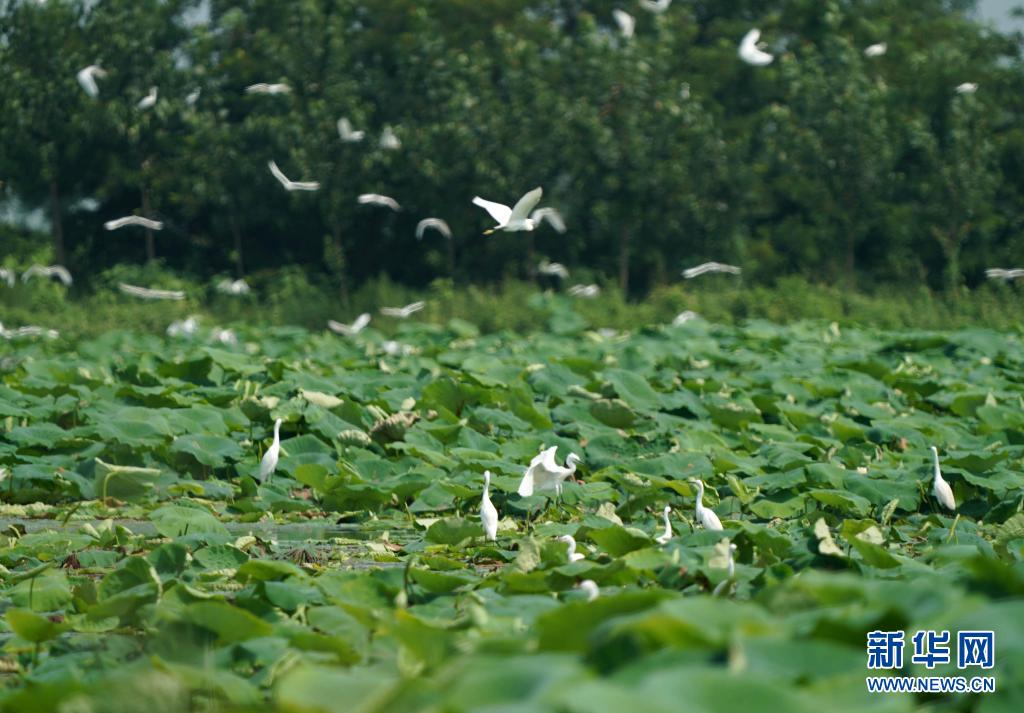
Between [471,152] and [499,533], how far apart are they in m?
19.4

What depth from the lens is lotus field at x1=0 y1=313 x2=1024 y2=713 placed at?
219 centimetres

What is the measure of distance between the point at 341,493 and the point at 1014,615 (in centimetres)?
368

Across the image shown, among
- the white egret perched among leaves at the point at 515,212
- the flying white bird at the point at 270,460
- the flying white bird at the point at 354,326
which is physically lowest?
the flying white bird at the point at 354,326

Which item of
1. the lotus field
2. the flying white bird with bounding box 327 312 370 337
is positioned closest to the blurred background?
the flying white bird with bounding box 327 312 370 337

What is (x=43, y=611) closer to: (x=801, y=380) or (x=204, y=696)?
(x=204, y=696)

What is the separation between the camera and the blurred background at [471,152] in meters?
24.1

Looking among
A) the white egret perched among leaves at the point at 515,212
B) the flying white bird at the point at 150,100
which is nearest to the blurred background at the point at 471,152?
the flying white bird at the point at 150,100

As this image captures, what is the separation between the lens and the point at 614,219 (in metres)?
25.2

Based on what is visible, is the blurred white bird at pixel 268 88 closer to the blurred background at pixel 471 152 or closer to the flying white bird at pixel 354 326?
the blurred background at pixel 471 152

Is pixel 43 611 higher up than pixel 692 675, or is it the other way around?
pixel 692 675

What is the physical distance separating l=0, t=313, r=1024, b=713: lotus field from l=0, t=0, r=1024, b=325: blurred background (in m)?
14.0

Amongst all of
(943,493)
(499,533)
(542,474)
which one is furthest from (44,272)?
(943,493)

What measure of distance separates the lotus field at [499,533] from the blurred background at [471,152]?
13967 mm

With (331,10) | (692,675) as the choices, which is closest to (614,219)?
(331,10)
